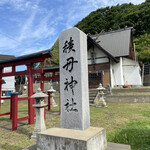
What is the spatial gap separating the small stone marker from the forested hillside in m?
25.0

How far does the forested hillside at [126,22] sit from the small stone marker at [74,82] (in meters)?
25.0

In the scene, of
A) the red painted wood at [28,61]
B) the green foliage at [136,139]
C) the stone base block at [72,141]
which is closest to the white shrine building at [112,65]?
the red painted wood at [28,61]

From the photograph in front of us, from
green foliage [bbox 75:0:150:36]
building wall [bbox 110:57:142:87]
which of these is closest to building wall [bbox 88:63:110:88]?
building wall [bbox 110:57:142:87]

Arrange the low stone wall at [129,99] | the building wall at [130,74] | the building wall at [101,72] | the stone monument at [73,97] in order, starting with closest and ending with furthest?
the stone monument at [73,97] → the low stone wall at [129,99] → the building wall at [101,72] → the building wall at [130,74]

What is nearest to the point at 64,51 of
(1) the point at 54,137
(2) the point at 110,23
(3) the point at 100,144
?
(1) the point at 54,137

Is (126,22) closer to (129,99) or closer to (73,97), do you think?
(129,99)

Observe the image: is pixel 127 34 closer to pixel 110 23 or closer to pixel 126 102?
pixel 126 102

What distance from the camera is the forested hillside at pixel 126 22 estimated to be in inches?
1072

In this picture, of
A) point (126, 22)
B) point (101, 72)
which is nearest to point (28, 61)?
point (101, 72)

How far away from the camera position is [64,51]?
3.70 meters

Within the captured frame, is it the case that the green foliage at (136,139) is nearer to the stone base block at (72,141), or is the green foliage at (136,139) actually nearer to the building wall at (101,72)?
the stone base block at (72,141)

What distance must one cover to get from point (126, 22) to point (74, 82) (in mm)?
35031

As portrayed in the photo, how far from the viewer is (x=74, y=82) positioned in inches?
134

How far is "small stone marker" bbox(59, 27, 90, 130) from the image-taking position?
329 centimetres
